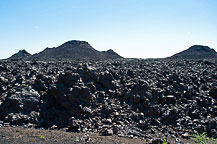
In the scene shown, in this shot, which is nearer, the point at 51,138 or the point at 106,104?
the point at 51,138

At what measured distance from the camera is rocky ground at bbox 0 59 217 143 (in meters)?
9.74

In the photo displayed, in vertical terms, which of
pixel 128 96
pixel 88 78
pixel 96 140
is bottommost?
pixel 96 140

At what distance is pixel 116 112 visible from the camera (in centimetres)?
1052

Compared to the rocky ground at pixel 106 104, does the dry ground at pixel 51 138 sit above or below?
below

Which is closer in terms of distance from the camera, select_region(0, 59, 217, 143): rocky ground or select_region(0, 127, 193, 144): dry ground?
select_region(0, 127, 193, 144): dry ground

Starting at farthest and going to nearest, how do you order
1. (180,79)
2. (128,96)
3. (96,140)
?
1. (180,79)
2. (128,96)
3. (96,140)

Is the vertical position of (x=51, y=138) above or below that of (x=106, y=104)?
below

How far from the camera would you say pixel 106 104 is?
11.0 meters

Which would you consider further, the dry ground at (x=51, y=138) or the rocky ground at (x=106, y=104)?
the rocky ground at (x=106, y=104)

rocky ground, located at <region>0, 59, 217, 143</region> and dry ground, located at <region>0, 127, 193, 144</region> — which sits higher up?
rocky ground, located at <region>0, 59, 217, 143</region>

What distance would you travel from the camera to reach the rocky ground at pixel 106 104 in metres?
9.74

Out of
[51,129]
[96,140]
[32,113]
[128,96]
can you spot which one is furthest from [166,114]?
Answer: [32,113]

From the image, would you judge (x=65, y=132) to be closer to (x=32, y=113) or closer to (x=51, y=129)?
(x=51, y=129)

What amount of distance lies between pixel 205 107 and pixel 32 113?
24.7 feet
